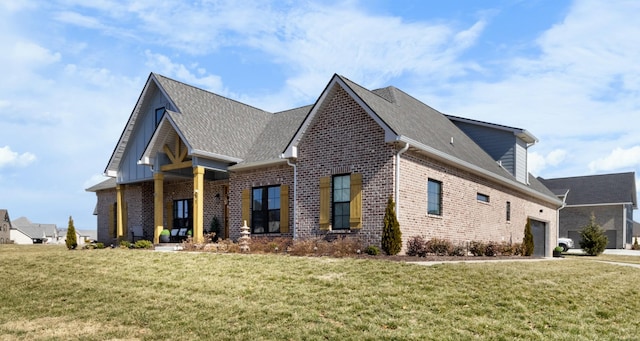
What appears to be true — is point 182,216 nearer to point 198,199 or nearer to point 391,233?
point 198,199

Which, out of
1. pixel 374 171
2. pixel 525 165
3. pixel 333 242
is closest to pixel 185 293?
pixel 333 242

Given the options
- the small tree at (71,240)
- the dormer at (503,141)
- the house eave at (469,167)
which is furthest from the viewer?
the dormer at (503,141)

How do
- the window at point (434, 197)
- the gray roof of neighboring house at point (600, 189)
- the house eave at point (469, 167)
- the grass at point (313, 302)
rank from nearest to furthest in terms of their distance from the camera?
the grass at point (313, 302)
the house eave at point (469, 167)
the window at point (434, 197)
the gray roof of neighboring house at point (600, 189)

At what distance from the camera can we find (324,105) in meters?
18.5

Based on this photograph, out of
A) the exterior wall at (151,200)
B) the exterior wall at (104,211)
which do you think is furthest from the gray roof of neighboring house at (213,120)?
the exterior wall at (104,211)

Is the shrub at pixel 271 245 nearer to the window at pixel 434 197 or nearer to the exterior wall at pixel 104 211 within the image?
the window at pixel 434 197

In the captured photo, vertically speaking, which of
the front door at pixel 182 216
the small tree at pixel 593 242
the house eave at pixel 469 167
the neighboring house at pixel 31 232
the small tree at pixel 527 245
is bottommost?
the neighboring house at pixel 31 232

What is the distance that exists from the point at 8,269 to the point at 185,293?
7846 mm

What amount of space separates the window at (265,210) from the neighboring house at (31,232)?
9451 centimetres

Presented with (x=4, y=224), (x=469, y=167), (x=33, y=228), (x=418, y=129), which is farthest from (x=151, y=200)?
(x=33, y=228)

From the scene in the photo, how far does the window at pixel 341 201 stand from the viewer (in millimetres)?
17844

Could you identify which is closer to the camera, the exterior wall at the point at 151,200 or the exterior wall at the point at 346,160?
the exterior wall at the point at 346,160

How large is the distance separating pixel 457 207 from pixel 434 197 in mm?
1718

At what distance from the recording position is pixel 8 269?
15.7 m
